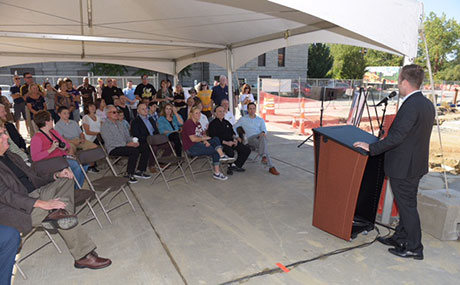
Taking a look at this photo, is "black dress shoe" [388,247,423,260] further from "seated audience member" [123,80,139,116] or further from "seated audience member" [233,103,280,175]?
"seated audience member" [123,80,139,116]

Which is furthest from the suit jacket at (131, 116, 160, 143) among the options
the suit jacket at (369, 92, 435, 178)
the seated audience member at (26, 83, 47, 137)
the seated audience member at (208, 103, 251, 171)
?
the suit jacket at (369, 92, 435, 178)

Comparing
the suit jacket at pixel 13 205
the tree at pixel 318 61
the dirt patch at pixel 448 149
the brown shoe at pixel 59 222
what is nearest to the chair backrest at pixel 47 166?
the suit jacket at pixel 13 205

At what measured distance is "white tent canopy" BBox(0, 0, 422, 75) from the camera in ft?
9.88

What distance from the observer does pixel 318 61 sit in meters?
39.0

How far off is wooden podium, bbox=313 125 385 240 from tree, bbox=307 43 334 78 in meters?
38.3

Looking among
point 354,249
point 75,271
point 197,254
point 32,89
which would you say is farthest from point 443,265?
point 32,89

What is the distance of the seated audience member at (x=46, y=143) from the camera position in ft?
12.6

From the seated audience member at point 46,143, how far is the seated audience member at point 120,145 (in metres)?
0.93

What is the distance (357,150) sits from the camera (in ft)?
9.11

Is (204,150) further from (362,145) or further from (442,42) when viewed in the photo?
(442,42)

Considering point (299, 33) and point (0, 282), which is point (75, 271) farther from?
point (299, 33)

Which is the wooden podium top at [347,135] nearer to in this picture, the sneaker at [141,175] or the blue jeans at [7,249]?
the blue jeans at [7,249]

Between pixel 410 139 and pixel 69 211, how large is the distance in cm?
316

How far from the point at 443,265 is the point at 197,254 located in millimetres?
2311
